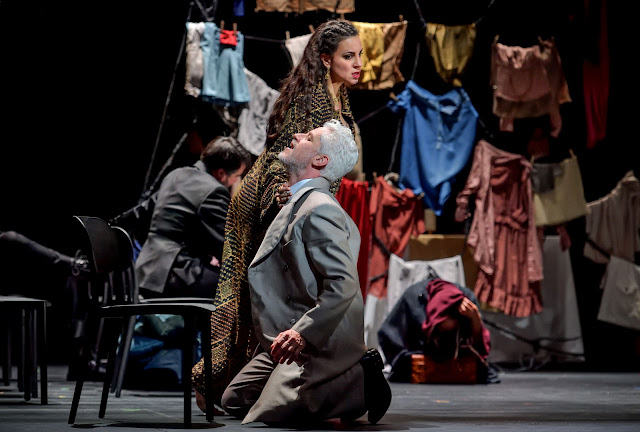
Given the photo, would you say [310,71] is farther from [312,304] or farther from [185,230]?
[185,230]

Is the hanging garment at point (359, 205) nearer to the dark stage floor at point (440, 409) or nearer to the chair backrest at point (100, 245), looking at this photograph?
the dark stage floor at point (440, 409)

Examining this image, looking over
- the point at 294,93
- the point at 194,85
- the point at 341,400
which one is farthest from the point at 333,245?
the point at 194,85

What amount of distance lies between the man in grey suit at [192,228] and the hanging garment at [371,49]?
6.97 feet

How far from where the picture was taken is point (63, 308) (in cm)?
686

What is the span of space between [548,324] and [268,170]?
442 centimetres

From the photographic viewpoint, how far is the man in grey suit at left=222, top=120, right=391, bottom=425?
2.84m

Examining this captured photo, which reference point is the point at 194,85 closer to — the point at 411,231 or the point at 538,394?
the point at 411,231

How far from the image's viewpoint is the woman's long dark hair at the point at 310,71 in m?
3.35

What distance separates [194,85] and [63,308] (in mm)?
1865

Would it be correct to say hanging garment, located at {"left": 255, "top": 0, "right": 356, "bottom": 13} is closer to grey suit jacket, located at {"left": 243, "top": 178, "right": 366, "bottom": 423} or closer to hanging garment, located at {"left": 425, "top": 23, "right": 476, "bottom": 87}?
hanging garment, located at {"left": 425, "top": 23, "right": 476, "bottom": 87}

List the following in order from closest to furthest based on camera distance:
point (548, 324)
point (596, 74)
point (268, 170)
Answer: point (268, 170) → point (596, 74) → point (548, 324)

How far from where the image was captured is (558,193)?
7035 mm

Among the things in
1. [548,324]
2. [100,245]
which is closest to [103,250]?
[100,245]

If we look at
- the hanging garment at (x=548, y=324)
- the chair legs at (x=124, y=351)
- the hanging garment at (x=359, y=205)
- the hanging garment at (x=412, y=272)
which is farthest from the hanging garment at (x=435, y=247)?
the chair legs at (x=124, y=351)
